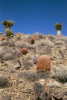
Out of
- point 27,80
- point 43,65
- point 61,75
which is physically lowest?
point 27,80

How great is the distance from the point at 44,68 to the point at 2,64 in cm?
311

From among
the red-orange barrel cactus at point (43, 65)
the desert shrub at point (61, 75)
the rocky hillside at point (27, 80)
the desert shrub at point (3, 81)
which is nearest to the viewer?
the rocky hillside at point (27, 80)

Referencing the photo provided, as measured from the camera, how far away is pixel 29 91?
904 centimetres

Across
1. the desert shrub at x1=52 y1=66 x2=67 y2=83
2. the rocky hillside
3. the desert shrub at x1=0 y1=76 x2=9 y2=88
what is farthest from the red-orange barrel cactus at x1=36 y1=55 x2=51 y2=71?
the desert shrub at x1=0 y1=76 x2=9 y2=88

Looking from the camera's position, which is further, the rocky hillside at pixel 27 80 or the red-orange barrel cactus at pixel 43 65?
the red-orange barrel cactus at pixel 43 65

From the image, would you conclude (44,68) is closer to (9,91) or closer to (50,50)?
(9,91)

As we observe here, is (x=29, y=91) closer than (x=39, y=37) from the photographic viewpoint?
Yes

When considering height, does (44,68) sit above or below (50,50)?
below

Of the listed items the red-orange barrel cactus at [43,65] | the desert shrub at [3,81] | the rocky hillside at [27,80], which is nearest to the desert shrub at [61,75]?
the rocky hillside at [27,80]

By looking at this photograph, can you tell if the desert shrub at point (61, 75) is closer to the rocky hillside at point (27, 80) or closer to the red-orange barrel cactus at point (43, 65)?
the rocky hillside at point (27, 80)

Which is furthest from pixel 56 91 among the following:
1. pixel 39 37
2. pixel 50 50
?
pixel 39 37

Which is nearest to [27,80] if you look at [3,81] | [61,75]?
[3,81]

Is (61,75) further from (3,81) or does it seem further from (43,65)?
(3,81)

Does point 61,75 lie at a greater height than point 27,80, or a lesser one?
greater
